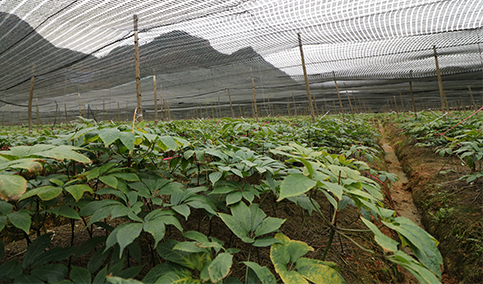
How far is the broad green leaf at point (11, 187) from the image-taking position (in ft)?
2.13

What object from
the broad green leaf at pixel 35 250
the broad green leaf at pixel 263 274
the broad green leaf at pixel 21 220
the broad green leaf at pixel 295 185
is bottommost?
the broad green leaf at pixel 263 274

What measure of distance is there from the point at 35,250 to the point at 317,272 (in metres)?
1.06

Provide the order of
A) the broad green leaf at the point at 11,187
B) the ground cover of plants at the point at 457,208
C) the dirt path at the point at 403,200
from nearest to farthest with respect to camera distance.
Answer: the broad green leaf at the point at 11,187, the ground cover of plants at the point at 457,208, the dirt path at the point at 403,200

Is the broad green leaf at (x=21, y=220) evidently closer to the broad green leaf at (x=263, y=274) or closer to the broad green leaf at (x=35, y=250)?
the broad green leaf at (x=35, y=250)

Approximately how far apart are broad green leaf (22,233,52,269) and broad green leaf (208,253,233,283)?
65 centimetres

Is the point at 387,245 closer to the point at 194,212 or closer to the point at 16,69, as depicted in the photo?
the point at 194,212

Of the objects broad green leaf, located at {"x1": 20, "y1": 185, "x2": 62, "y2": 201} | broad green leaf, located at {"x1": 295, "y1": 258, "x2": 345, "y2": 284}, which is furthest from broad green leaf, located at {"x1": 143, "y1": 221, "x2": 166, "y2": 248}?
broad green leaf, located at {"x1": 295, "y1": 258, "x2": 345, "y2": 284}

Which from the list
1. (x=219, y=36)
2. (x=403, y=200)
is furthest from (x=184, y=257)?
(x=219, y=36)

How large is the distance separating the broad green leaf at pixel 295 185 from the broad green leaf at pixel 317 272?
32 centimetres

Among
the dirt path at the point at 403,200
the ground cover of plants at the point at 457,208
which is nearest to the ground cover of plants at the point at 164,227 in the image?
the ground cover of plants at the point at 457,208

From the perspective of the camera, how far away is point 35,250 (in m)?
0.82

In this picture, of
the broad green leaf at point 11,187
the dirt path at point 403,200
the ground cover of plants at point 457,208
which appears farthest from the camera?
the dirt path at point 403,200

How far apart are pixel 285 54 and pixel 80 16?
19.8 feet

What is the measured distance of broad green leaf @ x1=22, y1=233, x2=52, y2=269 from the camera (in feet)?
→ 2.59
